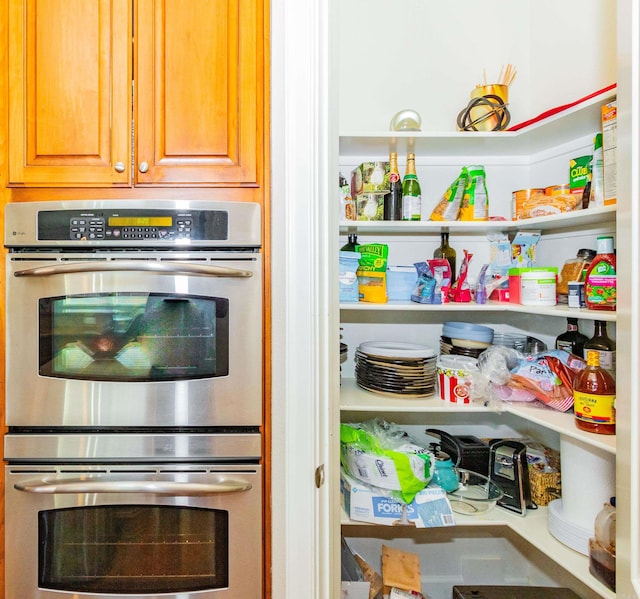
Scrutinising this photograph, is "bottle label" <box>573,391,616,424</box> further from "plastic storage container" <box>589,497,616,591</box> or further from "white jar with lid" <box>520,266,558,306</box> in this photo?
"white jar with lid" <box>520,266,558,306</box>

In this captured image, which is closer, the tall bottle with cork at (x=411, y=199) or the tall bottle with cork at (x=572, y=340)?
the tall bottle with cork at (x=572, y=340)

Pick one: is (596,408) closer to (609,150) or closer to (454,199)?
(609,150)

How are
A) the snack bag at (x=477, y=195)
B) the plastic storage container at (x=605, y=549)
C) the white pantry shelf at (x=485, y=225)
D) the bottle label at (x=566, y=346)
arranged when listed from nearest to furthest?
the plastic storage container at (x=605, y=549)
the white pantry shelf at (x=485, y=225)
the bottle label at (x=566, y=346)
the snack bag at (x=477, y=195)

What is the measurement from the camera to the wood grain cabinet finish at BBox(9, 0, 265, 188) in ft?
3.80

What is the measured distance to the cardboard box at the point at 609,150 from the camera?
105cm

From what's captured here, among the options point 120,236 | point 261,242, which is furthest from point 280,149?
point 120,236

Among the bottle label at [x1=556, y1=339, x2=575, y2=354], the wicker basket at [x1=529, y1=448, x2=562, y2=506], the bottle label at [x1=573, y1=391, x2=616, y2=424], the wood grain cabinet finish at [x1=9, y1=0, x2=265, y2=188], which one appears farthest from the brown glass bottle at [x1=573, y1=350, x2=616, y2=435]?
the wood grain cabinet finish at [x1=9, y1=0, x2=265, y2=188]

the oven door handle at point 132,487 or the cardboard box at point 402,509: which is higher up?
the oven door handle at point 132,487

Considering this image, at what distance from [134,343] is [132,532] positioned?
1.71ft

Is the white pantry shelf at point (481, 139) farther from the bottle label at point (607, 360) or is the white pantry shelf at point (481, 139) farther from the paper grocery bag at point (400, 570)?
the paper grocery bag at point (400, 570)

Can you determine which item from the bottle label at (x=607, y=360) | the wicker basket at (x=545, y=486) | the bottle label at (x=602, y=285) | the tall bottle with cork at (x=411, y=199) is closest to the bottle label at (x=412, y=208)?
the tall bottle with cork at (x=411, y=199)

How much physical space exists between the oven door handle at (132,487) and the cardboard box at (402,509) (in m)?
0.40

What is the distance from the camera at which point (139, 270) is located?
113cm

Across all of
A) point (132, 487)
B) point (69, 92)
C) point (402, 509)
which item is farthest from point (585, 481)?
point (69, 92)
